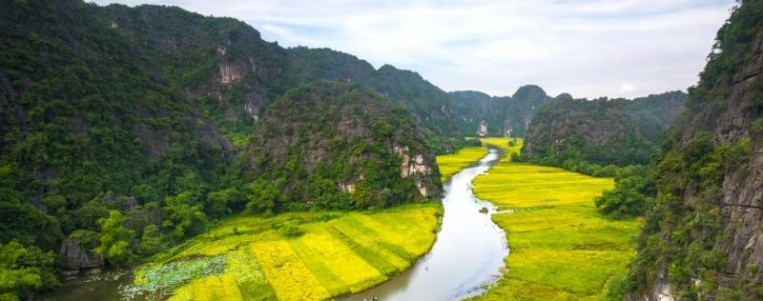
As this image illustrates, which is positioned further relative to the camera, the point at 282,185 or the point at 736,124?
the point at 282,185

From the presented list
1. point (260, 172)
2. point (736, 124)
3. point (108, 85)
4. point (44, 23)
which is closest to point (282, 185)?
point (260, 172)

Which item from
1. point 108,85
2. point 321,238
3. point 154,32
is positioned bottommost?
point 321,238

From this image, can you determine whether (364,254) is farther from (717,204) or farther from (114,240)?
(717,204)

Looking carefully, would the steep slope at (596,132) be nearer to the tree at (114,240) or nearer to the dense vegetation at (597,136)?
the dense vegetation at (597,136)

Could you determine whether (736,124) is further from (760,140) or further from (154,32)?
(154,32)

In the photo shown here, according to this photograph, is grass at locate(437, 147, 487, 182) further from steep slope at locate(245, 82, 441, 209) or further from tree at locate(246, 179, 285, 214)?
tree at locate(246, 179, 285, 214)

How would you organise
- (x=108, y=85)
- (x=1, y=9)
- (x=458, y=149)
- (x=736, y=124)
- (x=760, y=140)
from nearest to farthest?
1. (x=760, y=140)
2. (x=736, y=124)
3. (x=1, y=9)
4. (x=108, y=85)
5. (x=458, y=149)

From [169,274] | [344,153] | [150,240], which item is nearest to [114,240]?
[150,240]
